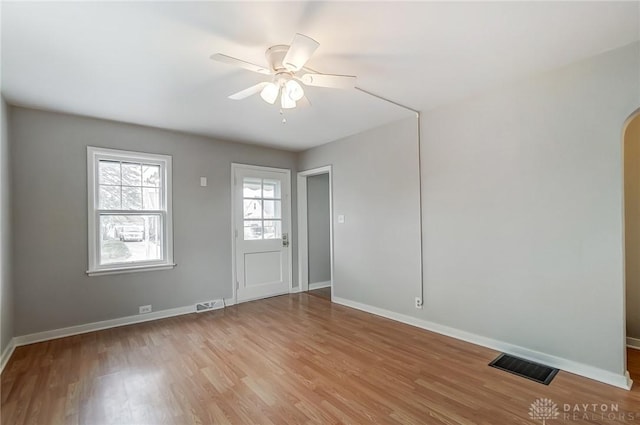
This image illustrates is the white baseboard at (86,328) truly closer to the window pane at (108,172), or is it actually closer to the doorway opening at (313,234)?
the window pane at (108,172)

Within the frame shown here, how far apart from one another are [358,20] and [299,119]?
6.17ft

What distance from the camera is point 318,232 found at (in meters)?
5.66

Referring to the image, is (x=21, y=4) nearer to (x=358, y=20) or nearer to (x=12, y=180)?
(x=358, y=20)

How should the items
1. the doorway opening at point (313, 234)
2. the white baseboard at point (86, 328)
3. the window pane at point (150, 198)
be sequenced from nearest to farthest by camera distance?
the white baseboard at point (86, 328) → the window pane at point (150, 198) → the doorway opening at point (313, 234)

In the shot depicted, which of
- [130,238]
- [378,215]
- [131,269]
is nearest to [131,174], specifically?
[130,238]

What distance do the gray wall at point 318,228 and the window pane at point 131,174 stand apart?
2685 millimetres

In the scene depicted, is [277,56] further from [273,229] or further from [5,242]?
[273,229]

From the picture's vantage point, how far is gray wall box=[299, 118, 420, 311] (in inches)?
144

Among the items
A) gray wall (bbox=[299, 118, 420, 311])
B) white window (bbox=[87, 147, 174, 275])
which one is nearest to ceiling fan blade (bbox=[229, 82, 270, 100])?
gray wall (bbox=[299, 118, 420, 311])

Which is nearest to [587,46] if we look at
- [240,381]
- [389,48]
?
[389,48]

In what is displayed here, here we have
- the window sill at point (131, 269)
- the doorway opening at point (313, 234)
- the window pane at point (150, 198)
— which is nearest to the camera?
the window sill at point (131, 269)

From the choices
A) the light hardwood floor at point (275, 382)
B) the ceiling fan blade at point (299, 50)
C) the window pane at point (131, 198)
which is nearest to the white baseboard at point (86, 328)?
Answer: the light hardwood floor at point (275, 382)

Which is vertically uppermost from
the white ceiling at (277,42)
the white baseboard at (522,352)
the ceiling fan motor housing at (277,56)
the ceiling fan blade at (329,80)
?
the white ceiling at (277,42)

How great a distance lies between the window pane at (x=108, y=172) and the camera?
3639mm
